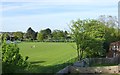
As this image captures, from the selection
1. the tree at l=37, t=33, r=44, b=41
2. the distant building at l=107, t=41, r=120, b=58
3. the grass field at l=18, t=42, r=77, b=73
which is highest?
the tree at l=37, t=33, r=44, b=41

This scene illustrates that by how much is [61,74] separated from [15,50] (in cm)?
411

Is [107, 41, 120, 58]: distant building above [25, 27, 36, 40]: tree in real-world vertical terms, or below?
below

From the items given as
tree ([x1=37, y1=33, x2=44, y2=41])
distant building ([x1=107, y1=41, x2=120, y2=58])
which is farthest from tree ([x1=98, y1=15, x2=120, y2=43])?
tree ([x1=37, y1=33, x2=44, y2=41])

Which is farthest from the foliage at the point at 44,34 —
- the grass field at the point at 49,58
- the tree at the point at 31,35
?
the grass field at the point at 49,58

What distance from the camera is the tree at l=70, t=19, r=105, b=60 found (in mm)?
31031

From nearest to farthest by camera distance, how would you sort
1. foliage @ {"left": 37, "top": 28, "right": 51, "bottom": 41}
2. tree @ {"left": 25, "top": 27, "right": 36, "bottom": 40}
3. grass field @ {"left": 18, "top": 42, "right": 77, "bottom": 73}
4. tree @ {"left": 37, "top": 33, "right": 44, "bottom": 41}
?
grass field @ {"left": 18, "top": 42, "right": 77, "bottom": 73} < tree @ {"left": 37, "top": 33, "right": 44, "bottom": 41} < foliage @ {"left": 37, "top": 28, "right": 51, "bottom": 41} < tree @ {"left": 25, "top": 27, "right": 36, "bottom": 40}

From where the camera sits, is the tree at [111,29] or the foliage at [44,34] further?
the foliage at [44,34]

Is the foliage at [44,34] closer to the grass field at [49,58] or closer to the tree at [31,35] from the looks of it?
the tree at [31,35]

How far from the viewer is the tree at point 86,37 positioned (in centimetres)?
3103

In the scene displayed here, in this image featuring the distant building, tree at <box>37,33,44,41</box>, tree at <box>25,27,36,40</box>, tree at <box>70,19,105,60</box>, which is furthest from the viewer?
tree at <box>25,27,36,40</box>

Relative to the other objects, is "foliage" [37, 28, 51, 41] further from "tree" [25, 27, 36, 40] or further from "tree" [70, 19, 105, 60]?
"tree" [70, 19, 105, 60]

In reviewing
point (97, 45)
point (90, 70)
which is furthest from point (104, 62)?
point (90, 70)

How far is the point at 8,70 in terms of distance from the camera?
13789mm

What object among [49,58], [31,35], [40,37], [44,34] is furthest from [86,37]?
[31,35]
